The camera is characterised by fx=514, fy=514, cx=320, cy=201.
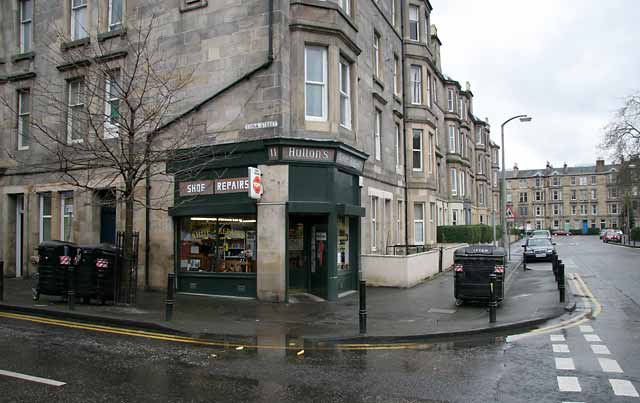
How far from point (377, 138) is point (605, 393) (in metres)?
16.1

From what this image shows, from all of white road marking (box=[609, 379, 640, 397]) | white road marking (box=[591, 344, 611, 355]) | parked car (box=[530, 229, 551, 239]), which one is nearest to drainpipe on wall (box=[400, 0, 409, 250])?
parked car (box=[530, 229, 551, 239])

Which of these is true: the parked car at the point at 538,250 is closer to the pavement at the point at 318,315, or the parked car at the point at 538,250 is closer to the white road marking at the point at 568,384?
the pavement at the point at 318,315

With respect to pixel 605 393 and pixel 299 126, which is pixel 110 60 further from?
pixel 605 393

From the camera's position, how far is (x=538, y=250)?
30234mm

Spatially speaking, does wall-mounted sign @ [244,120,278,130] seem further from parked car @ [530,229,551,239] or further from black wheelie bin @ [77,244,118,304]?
parked car @ [530,229,551,239]

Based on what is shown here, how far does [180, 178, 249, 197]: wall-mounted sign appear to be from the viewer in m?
14.5

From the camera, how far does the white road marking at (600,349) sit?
8.49 metres

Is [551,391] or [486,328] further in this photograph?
[486,328]

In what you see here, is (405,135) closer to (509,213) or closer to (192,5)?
(509,213)

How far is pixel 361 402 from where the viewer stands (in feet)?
19.6

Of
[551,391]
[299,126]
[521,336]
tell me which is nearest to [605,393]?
[551,391]

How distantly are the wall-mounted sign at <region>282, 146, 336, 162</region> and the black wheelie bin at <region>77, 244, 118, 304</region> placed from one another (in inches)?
206

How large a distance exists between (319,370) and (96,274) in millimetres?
7940

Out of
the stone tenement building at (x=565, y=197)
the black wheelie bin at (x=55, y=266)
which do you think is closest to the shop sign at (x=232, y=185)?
the black wheelie bin at (x=55, y=266)
